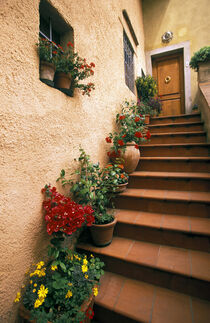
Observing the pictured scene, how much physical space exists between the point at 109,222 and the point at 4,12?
1829mm

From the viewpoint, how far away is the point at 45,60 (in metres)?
1.33

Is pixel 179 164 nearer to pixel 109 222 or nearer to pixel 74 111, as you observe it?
pixel 109 222

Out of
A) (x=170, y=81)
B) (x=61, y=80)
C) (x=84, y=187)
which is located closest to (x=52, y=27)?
(x=61, y=80)

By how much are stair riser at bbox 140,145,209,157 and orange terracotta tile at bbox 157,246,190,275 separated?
175 centimetres

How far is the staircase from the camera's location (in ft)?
4.05

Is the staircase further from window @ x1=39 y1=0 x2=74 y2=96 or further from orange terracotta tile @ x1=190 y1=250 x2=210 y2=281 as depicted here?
window @ x1=39 y1=0 x2=74 y2=96

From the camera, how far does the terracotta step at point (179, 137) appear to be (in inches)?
124

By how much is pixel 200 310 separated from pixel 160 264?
14.4 inches

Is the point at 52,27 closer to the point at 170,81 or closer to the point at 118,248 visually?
the point at 118,248

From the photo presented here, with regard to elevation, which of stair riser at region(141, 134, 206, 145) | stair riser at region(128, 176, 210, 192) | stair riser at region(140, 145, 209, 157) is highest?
stair riser at region(141, 134, 206, 145)

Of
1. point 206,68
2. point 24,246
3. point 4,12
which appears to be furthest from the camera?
point 206,68

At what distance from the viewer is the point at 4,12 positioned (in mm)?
1048

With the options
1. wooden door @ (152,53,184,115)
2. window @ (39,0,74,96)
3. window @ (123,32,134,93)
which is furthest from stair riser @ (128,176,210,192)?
wooden door @ (152,53,184,115)

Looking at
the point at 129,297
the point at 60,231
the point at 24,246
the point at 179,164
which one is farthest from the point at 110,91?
the point at 129,297
